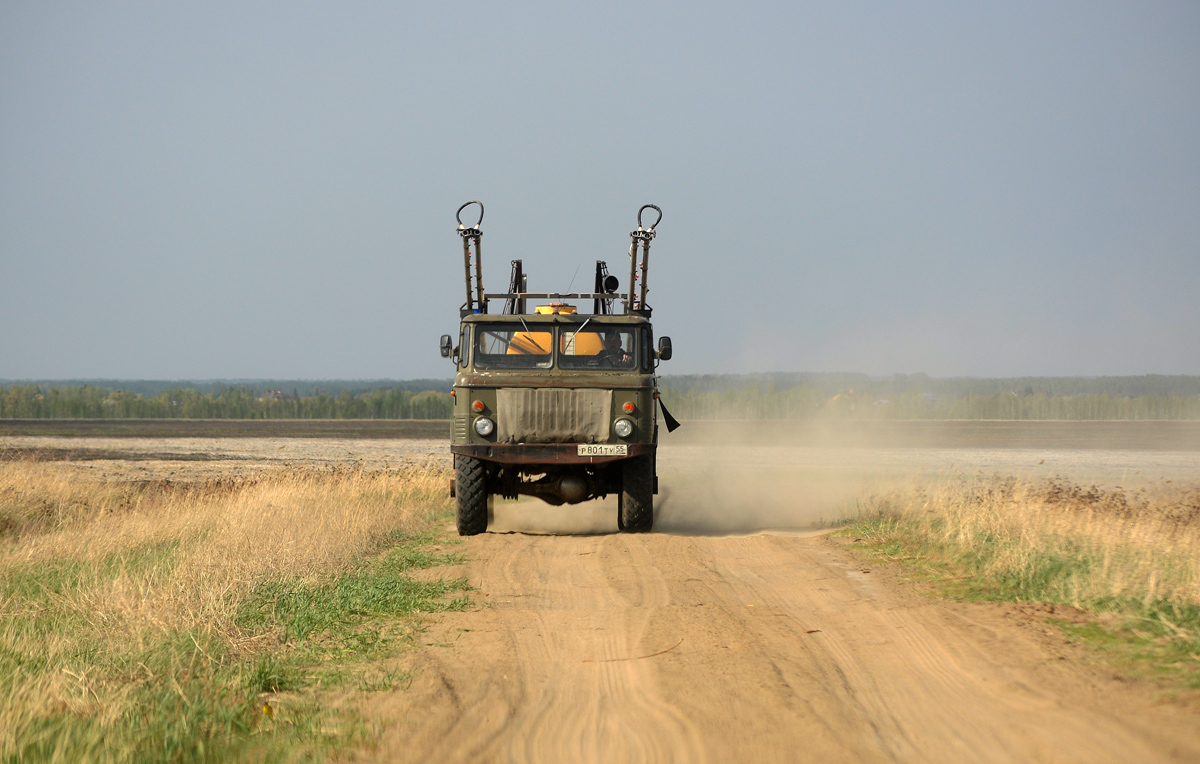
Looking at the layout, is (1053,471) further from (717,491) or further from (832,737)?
(832,737)

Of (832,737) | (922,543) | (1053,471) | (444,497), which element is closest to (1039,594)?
(922,543)

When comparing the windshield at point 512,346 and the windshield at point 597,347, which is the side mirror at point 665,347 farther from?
the windshield at point 512,346

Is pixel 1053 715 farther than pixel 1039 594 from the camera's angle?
No

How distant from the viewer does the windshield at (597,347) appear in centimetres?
1313

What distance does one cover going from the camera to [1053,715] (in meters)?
5.04

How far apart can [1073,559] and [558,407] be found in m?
6.21

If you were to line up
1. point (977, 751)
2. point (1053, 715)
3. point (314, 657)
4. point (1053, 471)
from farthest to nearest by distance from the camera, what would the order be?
point (1053, 471) < point (314, 657) < point (1053, 715) < point (977, 751)

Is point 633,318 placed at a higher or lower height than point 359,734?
higher

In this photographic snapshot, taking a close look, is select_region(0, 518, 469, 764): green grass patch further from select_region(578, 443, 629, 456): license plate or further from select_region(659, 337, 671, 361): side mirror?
select_region(659, 337, 671, 361): side mirror

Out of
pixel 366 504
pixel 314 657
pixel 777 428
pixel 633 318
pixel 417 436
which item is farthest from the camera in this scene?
pixel 777 428

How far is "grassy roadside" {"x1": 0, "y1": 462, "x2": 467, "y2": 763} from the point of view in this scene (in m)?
4.84

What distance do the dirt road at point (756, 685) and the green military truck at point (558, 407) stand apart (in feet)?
11.8

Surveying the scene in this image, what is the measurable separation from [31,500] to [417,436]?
101ft

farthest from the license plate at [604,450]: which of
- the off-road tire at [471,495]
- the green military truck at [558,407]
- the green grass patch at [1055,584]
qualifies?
the green grass patch at [1055,584]
